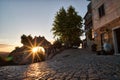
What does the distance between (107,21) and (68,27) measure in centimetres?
1980

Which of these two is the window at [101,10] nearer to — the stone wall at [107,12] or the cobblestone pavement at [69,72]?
the stone wall at [107,12]

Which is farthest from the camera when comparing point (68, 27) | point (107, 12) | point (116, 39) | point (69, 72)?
point (68, 27)

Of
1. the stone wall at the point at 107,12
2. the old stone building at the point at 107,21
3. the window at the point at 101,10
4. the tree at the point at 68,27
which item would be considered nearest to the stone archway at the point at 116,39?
the old stone building at the point at 107,21

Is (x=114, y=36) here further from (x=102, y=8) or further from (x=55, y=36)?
(x=55, y=36)

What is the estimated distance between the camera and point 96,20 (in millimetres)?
17938

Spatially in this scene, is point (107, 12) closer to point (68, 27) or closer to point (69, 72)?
point (69, 72)

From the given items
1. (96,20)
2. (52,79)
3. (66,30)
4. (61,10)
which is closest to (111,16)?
(96,20)

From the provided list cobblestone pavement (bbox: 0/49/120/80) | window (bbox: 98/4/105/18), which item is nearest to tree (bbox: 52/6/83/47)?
window (bbox: 98/4/105/18)

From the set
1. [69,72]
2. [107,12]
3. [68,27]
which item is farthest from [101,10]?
[68,27]

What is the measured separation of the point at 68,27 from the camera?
34531 millimetres

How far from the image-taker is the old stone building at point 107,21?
1345 cm

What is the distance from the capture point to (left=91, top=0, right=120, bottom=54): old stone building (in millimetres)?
13445

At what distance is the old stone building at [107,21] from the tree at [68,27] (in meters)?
16.2

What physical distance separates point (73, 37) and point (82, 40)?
5.56 metres
